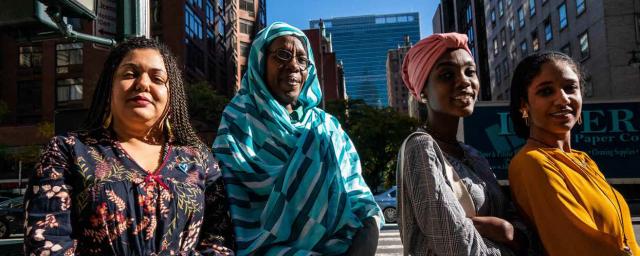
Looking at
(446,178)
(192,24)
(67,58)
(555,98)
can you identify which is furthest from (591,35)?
(67,58)

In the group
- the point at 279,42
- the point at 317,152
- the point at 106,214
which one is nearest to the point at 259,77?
the point at 279,42

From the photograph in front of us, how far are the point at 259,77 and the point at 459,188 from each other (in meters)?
1.27

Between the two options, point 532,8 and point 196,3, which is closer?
point 532,8

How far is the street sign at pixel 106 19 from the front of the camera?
456 centimetres

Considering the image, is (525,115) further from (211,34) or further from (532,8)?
(211,34)

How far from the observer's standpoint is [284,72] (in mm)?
2770

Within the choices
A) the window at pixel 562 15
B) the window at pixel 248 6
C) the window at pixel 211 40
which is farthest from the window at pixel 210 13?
the window at pixel 562 15

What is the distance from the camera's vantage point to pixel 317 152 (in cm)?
243

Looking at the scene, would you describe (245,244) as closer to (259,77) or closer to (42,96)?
(259,77)

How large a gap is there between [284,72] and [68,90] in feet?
123

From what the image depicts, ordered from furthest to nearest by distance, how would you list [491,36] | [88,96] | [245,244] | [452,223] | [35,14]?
[491,36]
[88,96]
[35,14]
[245,244]
[452,223]

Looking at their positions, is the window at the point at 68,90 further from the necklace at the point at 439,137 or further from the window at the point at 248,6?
the necklace at the point at 439,137

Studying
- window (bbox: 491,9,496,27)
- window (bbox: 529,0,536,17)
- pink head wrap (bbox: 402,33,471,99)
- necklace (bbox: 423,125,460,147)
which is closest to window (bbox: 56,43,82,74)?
window (bbox: 529,0,536,17)

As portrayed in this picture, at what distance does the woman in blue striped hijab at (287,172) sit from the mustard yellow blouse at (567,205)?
29.4 inches
